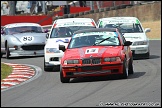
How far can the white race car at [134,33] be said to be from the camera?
18.9 m

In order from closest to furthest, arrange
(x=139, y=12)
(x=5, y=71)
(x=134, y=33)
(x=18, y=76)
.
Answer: (x=18, y=76), (x=5, y=71), (x=134, y=33), (x=139, y=12)

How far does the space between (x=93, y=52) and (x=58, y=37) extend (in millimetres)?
4660

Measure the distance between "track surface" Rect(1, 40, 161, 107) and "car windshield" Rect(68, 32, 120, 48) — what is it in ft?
3.15

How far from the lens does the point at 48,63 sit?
53.5ft

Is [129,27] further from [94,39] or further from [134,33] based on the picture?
[94,39]

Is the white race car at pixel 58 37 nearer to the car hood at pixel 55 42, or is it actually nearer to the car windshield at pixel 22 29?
the car hood at pixel 55 42

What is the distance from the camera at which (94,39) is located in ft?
47.3

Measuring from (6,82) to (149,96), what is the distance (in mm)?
4914

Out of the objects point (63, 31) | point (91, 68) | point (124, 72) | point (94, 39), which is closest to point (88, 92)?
point (91, 68)

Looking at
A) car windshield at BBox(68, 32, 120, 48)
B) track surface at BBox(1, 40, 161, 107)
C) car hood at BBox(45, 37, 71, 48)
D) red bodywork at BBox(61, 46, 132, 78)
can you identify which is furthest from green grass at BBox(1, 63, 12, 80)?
red bodywork at BBox(61, 46, 132, 78)

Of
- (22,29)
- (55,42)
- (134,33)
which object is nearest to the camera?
(55,42)

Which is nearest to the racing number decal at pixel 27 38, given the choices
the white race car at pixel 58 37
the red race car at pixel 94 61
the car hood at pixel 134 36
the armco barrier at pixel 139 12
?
the white race car at pixel 58 37

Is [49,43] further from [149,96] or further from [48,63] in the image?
[149,96]

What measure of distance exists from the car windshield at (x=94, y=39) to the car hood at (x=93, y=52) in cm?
39
